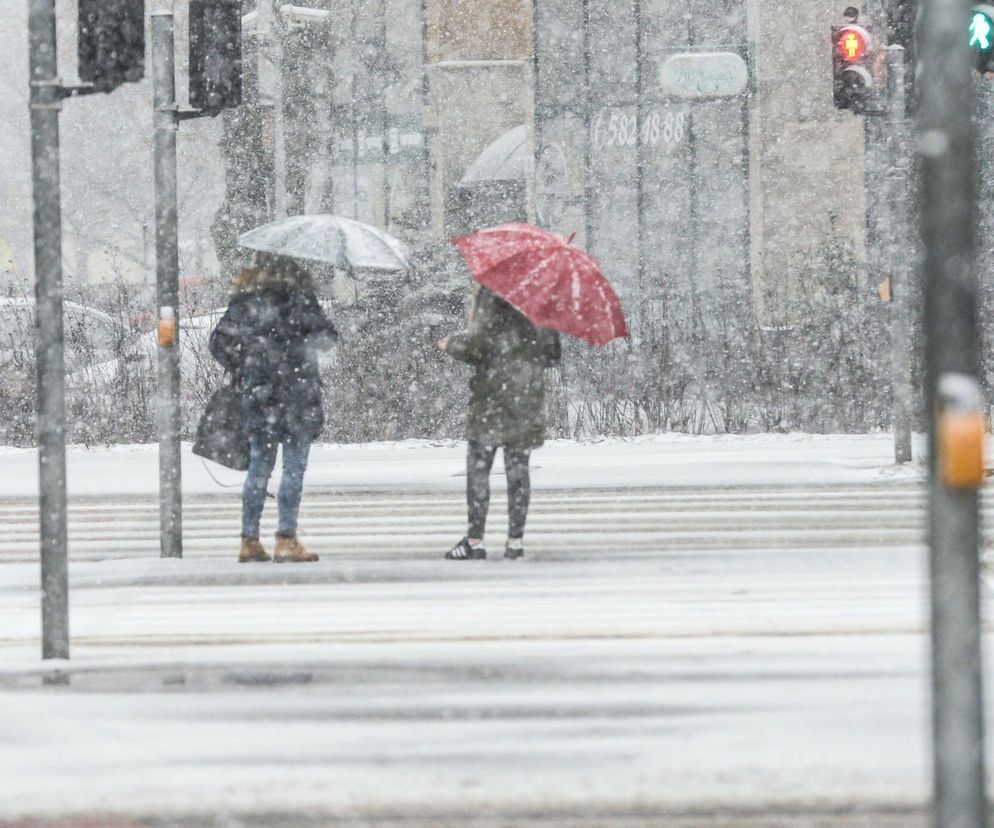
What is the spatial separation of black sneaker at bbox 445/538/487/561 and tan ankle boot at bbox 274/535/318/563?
775 mm

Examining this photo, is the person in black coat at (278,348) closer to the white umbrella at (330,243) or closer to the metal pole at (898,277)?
the white umbrella at (330,243)

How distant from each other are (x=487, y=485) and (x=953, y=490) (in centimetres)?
670

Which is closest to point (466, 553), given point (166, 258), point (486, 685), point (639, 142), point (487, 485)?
point (487, 485)

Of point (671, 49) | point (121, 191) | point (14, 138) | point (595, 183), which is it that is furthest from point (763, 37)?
point (14, 138)

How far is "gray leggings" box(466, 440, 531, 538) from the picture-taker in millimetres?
10078

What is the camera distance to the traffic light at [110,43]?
7234mm

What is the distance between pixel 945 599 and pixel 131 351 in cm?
1524

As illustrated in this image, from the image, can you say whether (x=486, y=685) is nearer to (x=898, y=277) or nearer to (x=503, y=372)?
(x=503, y=372)

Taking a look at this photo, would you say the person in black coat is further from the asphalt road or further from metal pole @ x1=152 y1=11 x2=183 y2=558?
the asphalt road

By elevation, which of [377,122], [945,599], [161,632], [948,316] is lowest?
[161,632]

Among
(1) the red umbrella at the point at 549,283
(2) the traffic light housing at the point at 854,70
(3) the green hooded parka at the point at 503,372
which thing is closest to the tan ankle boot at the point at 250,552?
(3) the green hooded parka at the point at 503,372

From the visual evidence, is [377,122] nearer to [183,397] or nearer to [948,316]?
[183,397]

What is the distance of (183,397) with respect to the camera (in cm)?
1822

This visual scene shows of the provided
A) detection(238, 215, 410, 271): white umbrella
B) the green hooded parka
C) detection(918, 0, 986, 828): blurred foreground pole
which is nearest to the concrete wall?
detection(238, 215, 410, 271): white umbrella
